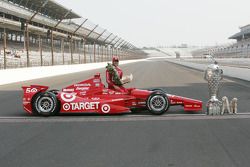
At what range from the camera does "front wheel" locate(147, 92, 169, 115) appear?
870cm

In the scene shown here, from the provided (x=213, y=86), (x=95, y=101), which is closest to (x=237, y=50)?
(x=213, y=86)

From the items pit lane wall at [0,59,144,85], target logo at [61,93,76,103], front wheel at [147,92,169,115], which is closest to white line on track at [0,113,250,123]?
front wheel at [147,92,169,115]

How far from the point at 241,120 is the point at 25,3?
4933 centimetres

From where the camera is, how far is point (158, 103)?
8766 millimetres

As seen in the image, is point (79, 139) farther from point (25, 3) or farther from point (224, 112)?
point (25, 3)

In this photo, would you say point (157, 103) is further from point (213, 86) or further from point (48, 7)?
point (48, 7)

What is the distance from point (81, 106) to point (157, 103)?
5.76 ft

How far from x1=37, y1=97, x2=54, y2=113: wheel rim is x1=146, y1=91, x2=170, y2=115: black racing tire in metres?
2.23

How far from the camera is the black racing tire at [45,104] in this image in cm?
870

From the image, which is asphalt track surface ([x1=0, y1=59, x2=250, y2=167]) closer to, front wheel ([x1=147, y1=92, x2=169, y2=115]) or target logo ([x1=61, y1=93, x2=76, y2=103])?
front wheel ([x1=147, y1=92, x2=169, y2=115])

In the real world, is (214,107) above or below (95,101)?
below

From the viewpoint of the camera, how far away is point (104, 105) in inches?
345

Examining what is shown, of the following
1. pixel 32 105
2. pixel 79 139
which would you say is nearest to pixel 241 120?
pixel 79 139

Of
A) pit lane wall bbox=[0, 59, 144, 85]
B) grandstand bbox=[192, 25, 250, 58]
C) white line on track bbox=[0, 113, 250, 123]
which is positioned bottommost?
white line on track bbox=[0, 113, 250, 123]
